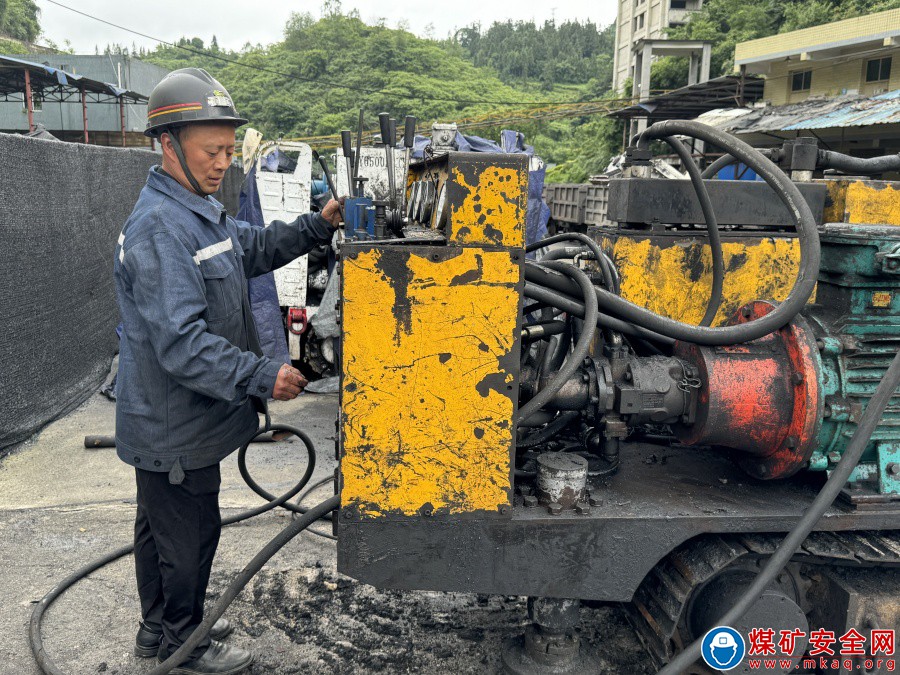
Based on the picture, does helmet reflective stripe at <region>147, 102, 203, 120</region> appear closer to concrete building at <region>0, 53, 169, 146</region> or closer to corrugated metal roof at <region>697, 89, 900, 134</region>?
corrugated metal roof at <region>697, 89, 900, 134</region>

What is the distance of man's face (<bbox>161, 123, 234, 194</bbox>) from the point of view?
8.51ft

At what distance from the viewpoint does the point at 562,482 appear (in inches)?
91.4

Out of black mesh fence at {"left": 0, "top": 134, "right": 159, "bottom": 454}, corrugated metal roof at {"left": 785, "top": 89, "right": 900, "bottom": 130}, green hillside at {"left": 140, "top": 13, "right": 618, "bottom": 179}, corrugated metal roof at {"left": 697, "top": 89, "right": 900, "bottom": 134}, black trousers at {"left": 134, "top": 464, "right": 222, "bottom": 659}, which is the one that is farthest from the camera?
green hillside at {"left": 140, "top": 13, "right": 618, "bottom": 179}

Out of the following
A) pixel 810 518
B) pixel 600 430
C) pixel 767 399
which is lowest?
pixel 810 518

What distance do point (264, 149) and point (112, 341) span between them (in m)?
2.25

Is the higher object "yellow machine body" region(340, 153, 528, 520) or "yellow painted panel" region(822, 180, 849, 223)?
"yellow painted panel" region(822, 180, 849, 223)

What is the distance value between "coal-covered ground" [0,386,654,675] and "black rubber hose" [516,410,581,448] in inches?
33.4

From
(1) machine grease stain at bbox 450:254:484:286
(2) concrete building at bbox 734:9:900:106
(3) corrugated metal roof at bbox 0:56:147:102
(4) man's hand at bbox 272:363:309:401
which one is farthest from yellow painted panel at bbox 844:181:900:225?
(3) corrugated metal roof at bbox 0:56:147:102

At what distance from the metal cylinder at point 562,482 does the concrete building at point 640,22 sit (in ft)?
125

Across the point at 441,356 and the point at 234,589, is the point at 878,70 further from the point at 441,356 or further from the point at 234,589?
the point at 234,589

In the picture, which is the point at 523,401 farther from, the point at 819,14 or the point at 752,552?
the point at 819,14

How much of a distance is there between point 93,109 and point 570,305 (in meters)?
38.7

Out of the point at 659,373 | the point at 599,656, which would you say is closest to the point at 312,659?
the point at 599,656

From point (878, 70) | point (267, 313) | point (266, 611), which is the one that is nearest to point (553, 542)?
point (266, 611)
